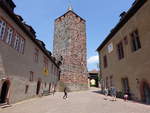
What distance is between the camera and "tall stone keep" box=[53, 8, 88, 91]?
31102mm

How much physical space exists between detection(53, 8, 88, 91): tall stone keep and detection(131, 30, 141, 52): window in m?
20.6

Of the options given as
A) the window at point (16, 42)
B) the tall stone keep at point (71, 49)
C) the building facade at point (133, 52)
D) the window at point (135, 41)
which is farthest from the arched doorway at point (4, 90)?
the tall stone keep at point (71, 49)

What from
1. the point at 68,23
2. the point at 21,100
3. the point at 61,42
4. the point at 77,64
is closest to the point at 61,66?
the point at 77,64

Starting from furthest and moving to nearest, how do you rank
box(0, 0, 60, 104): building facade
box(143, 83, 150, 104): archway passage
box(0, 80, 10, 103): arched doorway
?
box(143, 83, 150, 104): archway passage, box(0, 80, 10, 103): arched doorway, box(0, 0, 60, 104): building facade

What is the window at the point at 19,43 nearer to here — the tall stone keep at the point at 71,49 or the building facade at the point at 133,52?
the building facade at the point at 133,52

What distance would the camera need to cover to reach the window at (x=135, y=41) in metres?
11.3

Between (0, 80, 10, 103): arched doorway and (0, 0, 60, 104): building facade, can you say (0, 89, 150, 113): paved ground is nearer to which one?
(0, 80, 10, 103): arched doorway

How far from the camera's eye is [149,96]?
10016 millimetres

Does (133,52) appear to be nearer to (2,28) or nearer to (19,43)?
(19,43)

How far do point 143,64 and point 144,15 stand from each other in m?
4.12

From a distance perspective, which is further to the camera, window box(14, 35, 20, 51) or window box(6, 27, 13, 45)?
window box(14, 35, 20, 51)

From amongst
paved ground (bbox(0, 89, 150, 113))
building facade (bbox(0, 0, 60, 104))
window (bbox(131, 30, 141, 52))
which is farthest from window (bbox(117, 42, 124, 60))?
building facade (bbox(0, 0, 60, 104))

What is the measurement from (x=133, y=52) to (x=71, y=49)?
21351 mm

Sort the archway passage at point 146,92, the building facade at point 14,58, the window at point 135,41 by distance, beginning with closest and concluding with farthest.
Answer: the building facade at point 14,58, the archway passage at point 146,92, the window at point 135,41
